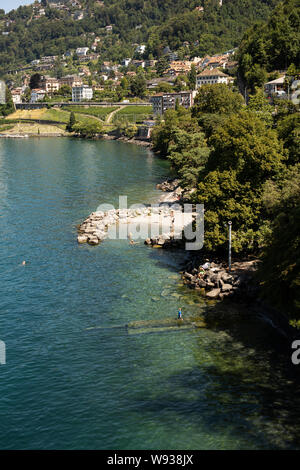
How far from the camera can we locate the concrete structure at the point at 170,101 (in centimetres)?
17712

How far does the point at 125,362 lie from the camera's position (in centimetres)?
3017

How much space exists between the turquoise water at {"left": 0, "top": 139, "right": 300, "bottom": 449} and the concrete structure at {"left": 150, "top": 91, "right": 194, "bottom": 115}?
134038 mm

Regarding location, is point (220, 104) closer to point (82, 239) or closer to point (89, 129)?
point (82, 239)

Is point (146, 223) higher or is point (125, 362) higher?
point (146, 223)

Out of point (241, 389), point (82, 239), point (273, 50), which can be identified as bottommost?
point (241, 389)

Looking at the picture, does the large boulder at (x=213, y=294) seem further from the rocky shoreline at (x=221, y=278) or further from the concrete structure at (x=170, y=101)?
the concrete structure at (x=170, y=101)

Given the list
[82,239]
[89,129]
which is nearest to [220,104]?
[82,239]

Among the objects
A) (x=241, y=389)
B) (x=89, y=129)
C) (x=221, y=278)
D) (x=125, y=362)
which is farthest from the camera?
(x=89, y=129)

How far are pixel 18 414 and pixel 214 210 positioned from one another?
25.0 meters

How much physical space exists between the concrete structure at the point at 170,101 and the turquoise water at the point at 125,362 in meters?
134

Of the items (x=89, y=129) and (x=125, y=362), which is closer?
(x=125, y=362)

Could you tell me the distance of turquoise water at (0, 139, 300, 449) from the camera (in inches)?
947

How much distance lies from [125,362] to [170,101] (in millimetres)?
165617

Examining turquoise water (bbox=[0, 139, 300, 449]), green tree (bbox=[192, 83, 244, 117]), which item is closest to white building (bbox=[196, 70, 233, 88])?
green tree (bbox=[192, 83, 244, 117])
